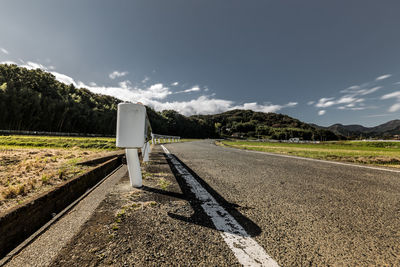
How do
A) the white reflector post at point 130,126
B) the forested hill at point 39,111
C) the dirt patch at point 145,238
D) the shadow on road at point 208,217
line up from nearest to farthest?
the dirt patch at point 145,238
the shadow on road at point 208,217
the white reflector post at point 130,126
the forested hill at point 39,111

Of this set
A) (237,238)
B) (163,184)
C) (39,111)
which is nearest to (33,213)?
(163,184)

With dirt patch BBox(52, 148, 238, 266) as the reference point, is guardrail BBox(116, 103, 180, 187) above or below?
above

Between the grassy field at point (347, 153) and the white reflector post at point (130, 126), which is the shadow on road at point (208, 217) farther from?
the grassy field at point (347, 153)

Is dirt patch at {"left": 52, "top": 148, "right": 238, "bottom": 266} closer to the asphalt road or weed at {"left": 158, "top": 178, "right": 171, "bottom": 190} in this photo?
the asphalt road

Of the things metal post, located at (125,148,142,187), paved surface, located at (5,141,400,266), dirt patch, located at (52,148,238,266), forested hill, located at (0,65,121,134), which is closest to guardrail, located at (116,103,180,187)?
metal post, located at (125,148,142,187)

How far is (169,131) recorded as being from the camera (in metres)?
83.1

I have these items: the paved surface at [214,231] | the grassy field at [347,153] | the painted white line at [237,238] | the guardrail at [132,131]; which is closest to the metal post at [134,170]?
the guardrail at [132,131]

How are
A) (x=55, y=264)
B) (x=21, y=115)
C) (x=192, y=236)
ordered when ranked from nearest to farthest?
1. (x=55, y=264)
2. (x=192, y=236)
3. (x=21, y=115)

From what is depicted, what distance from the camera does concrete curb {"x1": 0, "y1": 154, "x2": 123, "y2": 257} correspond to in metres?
0.98

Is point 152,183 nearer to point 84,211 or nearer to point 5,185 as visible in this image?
point 84,211

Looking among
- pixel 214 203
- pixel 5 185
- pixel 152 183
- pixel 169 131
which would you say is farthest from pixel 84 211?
pixel 169 131

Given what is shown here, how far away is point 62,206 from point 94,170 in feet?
3.11

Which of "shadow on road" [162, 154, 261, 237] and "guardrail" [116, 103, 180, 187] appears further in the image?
"guardrail" [116, 103, 180, 187]

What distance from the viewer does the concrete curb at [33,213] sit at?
98cm
